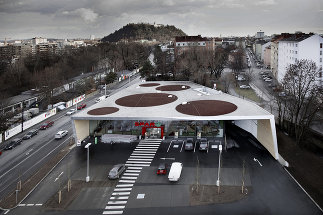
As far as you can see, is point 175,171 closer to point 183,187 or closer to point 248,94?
point 183,187

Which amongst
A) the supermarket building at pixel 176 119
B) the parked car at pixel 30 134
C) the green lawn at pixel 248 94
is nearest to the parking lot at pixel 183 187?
the supermarket building at pixel 176 119

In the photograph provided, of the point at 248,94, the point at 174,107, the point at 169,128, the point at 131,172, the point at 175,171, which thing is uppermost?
the point at 248,94

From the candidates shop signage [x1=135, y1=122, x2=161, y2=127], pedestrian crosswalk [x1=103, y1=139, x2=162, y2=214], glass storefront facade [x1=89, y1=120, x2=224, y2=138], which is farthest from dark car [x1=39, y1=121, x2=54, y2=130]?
pedestrian crosswalk [x1=103, y1=139, x2=162, y2=214]

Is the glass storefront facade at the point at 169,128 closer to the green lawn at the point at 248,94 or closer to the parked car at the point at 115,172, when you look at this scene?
the parked car at the point at 115,172

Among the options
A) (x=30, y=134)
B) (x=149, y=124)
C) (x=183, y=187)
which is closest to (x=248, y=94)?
(x=149, y=124)

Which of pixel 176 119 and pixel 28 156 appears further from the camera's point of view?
pixel 28 156

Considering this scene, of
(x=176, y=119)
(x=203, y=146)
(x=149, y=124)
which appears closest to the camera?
(x=203, y=146)

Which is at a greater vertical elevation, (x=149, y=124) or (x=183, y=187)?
(x=149, y=124)
